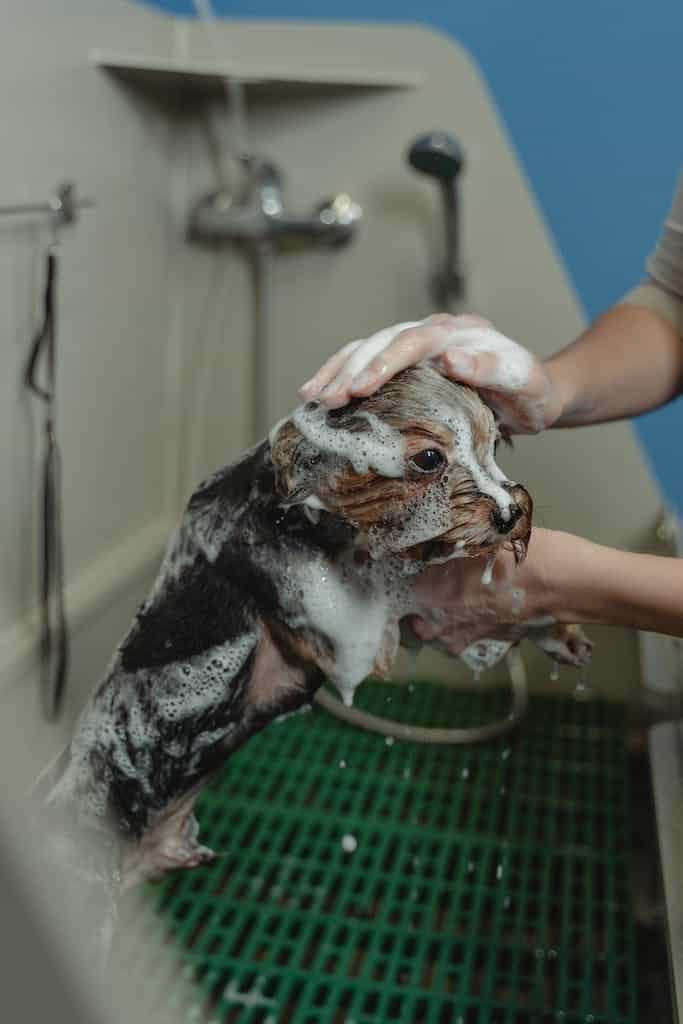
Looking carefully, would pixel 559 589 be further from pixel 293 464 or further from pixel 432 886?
pixel 432 886

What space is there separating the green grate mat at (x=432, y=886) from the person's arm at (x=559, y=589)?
0.43 ft

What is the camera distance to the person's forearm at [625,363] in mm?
835

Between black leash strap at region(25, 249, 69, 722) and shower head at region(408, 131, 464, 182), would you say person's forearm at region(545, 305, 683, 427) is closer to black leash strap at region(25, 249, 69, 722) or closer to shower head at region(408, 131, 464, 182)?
shower head at region(408, 131, 464, 182)

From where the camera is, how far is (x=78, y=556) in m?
Answer: 1.08

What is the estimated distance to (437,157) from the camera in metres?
0.93

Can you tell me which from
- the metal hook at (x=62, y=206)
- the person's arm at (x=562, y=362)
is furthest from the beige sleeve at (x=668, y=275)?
the metal hook at (x=62, y=206)

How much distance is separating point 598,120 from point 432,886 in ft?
2.67

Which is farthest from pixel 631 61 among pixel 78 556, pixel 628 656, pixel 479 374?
pixel 78 556

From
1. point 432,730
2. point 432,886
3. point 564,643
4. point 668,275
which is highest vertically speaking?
point 668,275

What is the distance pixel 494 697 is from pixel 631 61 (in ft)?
2.13

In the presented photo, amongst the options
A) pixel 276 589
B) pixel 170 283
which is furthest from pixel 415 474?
pixel 170 283

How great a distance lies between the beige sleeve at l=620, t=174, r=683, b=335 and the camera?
867 millimetres

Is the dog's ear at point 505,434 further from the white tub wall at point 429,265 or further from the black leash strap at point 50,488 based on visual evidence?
the black leash strap at point 50,488

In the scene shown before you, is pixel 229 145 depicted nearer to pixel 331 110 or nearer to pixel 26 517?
pixel 331 110
